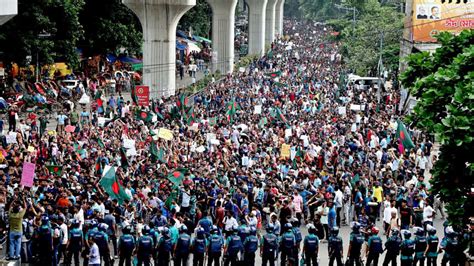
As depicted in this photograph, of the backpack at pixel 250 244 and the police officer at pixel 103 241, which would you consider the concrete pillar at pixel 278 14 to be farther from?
the police officer at pixel 103 241

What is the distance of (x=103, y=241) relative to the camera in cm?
1883

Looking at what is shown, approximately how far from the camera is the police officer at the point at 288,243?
19281 millimetres

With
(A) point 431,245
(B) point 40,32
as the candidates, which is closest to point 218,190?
(A) point 431,245

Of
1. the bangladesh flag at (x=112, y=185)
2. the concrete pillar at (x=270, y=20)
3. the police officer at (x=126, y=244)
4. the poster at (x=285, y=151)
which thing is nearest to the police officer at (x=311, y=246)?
the police officer at (x=126, y=244)

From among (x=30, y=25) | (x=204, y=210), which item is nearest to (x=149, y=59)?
(x=30, y=25)

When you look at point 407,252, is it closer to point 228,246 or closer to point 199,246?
point 228,246

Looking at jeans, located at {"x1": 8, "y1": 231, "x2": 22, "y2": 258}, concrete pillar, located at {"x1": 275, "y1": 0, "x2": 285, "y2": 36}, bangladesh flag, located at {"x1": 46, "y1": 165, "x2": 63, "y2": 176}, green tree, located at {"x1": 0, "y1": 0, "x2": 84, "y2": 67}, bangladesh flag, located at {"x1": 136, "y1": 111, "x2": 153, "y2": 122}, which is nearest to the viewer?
jeans, located at {"x1": 8, "y1": 231, "x2": 22, "y2": 258}

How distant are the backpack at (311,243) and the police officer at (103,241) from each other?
12.5 feet

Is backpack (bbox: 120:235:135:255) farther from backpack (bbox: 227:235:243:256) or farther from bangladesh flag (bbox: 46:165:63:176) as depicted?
bangladesh flag (bbox: 46:165:63:176)

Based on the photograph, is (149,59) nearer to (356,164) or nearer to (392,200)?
(356,164)

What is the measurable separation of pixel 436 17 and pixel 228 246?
32527 millimetres

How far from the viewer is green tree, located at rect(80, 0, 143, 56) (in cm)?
4969

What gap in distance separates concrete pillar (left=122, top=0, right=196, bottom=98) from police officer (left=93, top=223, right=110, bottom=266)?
27293 mm

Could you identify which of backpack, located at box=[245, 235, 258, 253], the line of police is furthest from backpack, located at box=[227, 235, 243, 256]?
backpack, located at box=[245, 235, 258, 253]
